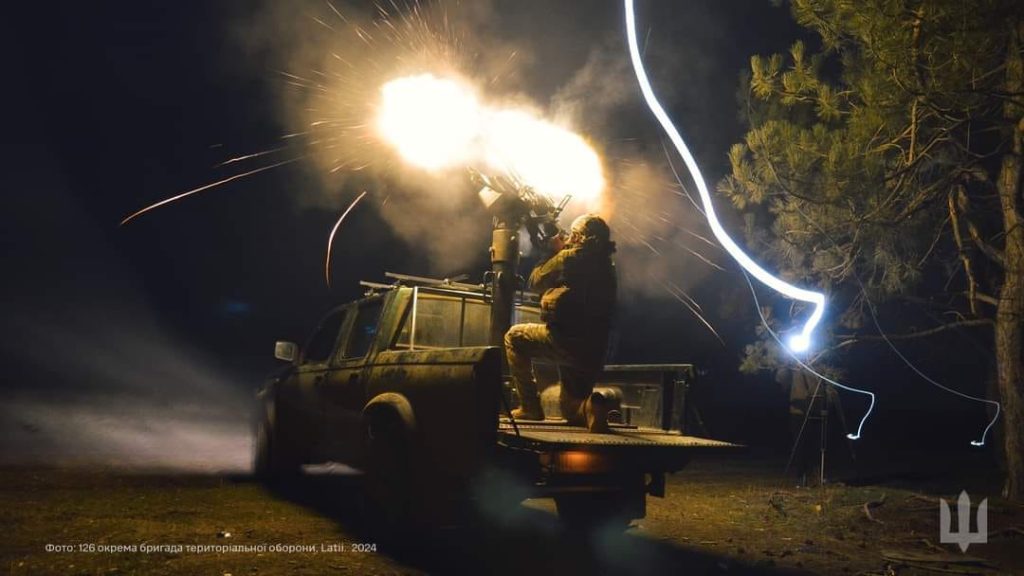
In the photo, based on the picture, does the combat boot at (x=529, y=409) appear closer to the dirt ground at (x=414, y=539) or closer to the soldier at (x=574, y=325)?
→ the soldier at (x=574, y=325)

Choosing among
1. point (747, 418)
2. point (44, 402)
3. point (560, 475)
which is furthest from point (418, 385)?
point (747, 418)

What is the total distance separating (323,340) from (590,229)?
3.61 meters

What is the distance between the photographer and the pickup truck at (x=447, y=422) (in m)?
5.10

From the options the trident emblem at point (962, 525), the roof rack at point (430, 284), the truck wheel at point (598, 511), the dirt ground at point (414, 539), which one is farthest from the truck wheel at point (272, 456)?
the trident emblem at point (962, 525)

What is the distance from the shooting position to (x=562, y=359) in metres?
6.25

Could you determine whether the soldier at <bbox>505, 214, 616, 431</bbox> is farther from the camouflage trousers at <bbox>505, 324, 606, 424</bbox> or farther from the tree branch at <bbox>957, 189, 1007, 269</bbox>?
the tree branch at <bbox>957, 189, 1007, 269</bbox>

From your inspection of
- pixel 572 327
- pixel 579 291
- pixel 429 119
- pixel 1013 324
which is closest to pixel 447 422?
pixel 572 327

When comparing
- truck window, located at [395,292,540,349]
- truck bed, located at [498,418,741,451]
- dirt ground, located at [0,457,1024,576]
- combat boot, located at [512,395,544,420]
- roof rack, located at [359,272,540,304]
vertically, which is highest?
roof rack, located at [359,272,540,304]

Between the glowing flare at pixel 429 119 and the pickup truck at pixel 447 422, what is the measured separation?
1.47 metres

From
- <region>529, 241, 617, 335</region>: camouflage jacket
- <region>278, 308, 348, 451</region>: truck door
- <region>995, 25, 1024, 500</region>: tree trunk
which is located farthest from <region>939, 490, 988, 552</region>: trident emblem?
<region>278, 308, 348, 451</region>: truck door

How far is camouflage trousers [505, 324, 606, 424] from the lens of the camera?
6.21 m

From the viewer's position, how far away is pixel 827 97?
8648 millimetres

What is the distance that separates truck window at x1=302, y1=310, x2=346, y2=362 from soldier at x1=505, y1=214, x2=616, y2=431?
2539 millimetres

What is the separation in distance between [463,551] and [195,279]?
93.3ft
